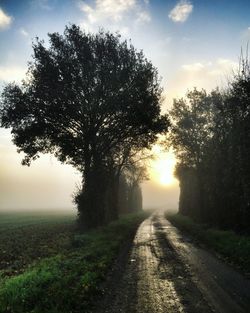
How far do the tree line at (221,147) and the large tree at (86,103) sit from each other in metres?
7.11

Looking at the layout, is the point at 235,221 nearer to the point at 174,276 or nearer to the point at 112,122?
the point at 112,122

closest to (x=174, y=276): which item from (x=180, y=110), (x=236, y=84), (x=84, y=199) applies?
(x=236, y=84)

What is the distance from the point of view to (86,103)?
34625mm

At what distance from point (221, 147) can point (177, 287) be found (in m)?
24.6

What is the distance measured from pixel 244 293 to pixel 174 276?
323 centimetres

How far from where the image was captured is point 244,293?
11750 millimetres

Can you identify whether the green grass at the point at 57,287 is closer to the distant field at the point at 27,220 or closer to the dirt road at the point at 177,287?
the dirt road at the point at 177,287

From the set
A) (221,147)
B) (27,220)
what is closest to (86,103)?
(221,147)

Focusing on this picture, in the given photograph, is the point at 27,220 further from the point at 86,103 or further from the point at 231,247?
the point at 231,247

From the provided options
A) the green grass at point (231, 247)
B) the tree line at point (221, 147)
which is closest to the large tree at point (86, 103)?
the tree line at point (221, 147)

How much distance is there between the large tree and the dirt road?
725 inches

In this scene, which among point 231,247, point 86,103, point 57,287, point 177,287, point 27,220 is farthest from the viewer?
point 27,220

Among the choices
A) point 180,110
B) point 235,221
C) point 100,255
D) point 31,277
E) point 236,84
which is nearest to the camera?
point 31,277

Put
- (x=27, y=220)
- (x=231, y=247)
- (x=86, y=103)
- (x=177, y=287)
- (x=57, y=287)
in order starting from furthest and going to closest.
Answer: (x=27, y=220), (x=86, y=103), (x=231, y=247), (x=177, y=287), (x=57, y=287)
